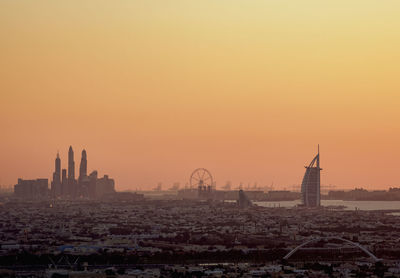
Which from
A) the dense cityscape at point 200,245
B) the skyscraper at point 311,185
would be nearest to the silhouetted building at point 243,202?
the skyscraper at point 311,185

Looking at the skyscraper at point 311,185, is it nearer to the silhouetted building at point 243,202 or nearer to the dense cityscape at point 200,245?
the silhouetted building at point 243,202

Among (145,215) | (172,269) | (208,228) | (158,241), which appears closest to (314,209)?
(145,215)

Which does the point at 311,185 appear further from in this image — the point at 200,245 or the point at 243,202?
the point at 200,245

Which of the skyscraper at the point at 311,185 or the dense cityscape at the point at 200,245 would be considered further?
the skyscraper at the point at 311,185

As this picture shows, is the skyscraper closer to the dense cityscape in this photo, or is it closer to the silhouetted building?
the silhouetted building

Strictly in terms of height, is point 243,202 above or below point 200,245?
above

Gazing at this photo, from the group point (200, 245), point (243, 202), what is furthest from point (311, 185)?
point (200, 245)

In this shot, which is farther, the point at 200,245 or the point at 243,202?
the point at 243,202

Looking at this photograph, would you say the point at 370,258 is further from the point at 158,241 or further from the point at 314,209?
the point at 314,209
